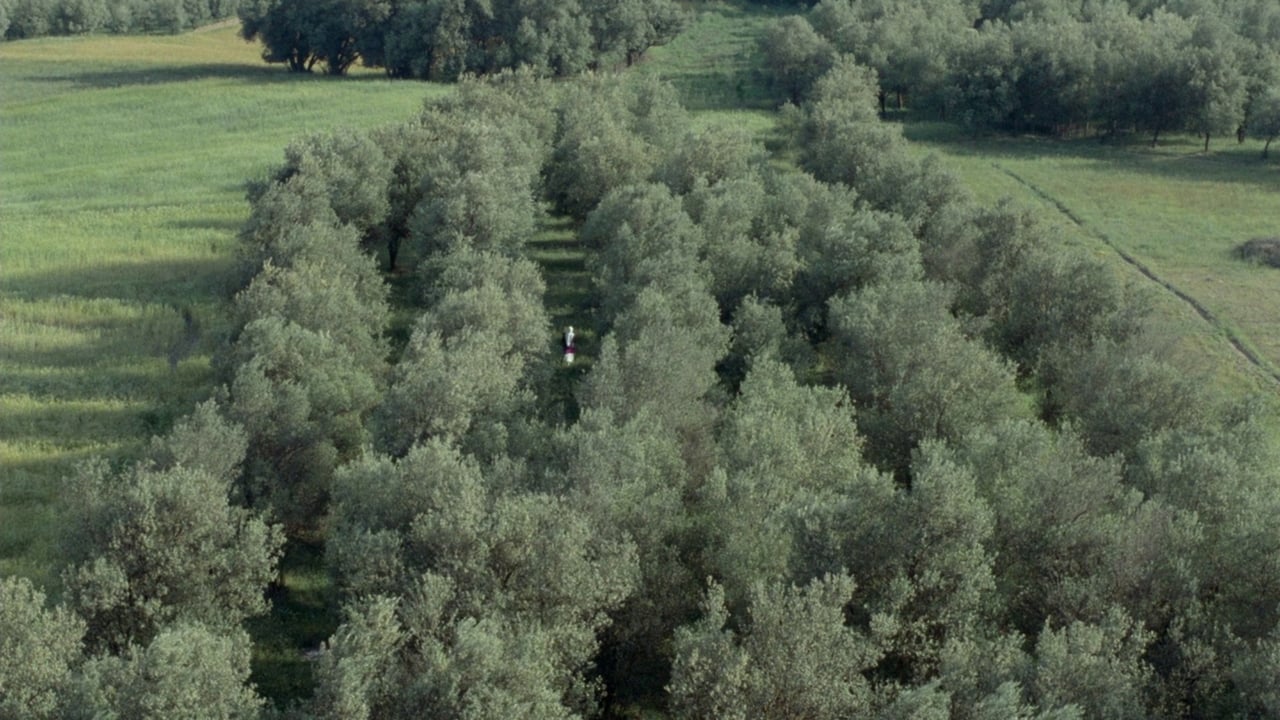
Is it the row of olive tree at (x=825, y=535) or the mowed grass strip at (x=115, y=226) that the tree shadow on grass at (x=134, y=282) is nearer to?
the mowed grass strip at (x=115, y=226)

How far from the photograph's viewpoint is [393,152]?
61562 millimetres

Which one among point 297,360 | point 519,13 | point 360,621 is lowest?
point 360,621

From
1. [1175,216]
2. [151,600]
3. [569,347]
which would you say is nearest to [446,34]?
[1175,216]

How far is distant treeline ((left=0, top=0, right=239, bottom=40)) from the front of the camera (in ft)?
463

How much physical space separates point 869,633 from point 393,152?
43.5 meters

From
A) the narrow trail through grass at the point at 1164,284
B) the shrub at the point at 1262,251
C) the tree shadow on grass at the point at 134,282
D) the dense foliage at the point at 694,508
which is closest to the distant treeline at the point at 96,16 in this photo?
the tree shadow on grass at the point at 134,282

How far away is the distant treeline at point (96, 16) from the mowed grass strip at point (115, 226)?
15506 millimetres

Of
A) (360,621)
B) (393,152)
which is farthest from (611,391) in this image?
(393,152)

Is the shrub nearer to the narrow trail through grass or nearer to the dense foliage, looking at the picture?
the narrow trail through grass

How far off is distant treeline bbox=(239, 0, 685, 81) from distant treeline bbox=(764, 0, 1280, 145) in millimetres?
17356

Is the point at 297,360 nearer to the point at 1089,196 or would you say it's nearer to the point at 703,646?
the point at 703,646

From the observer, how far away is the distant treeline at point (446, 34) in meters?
106

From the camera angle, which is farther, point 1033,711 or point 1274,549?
point 1274,549

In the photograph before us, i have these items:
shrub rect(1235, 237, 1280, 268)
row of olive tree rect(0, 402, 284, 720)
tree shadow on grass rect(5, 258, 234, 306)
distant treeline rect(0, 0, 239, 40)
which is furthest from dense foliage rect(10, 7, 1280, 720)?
distant treeline rect(0, 0, 239, 40)
